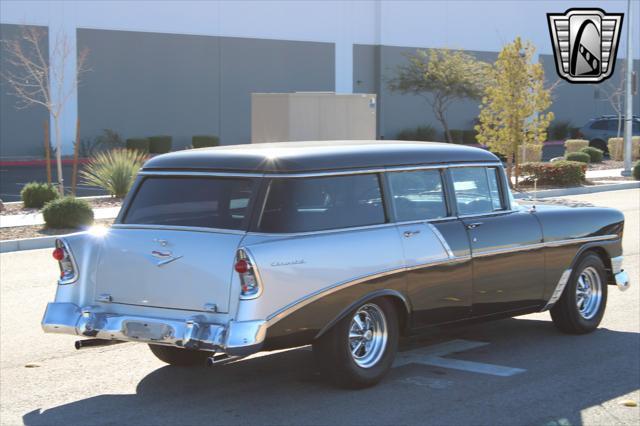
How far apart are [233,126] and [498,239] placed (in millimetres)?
33711

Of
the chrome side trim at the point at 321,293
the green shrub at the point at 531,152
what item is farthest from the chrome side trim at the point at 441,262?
the green shrub at the point at 531,152

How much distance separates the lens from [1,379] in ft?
26.2

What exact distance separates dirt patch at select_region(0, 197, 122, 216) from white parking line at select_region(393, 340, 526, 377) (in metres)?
13.8

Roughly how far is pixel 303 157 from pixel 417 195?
1.18 meters

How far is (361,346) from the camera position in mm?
7340

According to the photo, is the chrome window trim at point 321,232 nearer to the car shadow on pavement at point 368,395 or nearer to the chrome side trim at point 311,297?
the chrome side trim at point 311,297

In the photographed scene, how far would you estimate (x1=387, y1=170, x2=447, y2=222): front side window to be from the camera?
25.4ft

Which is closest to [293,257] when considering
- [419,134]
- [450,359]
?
[450,359]

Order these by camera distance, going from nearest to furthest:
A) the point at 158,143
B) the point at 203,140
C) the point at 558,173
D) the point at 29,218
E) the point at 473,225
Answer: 1. the point at 473,225
2. the point at 29,218
3. the point at 558,173
4. the point at 158,143
5. the point at 203,140

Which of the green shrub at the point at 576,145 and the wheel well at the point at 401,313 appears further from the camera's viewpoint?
the green shrub at the point at 576,145

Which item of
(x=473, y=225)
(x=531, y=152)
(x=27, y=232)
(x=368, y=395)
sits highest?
(x=531, y=152)

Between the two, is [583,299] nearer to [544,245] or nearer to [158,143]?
[544,245]

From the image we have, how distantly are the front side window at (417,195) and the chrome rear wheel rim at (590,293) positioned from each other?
195cm

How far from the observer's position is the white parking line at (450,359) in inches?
315
